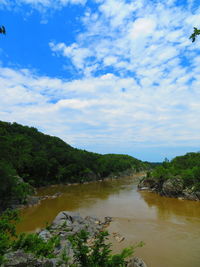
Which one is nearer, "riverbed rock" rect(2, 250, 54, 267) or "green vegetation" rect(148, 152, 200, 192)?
"riverbed rock" rect(2, 250, 54, 267)

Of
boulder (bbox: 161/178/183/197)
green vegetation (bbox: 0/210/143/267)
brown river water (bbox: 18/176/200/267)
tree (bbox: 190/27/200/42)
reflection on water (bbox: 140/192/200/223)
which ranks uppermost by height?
tree (bbox: 190/27/200/42)

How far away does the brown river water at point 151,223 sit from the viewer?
1176 cm

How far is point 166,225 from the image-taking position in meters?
17.7

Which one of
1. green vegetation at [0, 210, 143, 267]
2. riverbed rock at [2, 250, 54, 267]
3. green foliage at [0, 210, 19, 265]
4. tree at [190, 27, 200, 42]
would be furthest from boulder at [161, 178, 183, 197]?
tree at [190, 27, 200, 42]

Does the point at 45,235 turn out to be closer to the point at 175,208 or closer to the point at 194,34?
the point at 194,34

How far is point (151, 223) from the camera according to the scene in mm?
18469

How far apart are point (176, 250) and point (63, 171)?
38671 mm

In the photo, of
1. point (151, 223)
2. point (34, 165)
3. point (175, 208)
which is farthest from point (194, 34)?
point (34, 165)

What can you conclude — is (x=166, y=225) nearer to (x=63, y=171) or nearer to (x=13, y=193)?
(x=13, y=193)

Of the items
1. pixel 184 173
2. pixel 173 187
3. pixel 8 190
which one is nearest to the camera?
pixel 8 190

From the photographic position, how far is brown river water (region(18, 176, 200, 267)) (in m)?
11.8

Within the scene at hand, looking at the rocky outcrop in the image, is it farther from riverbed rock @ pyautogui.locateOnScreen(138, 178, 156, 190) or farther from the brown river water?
riverbed rock @ pyautogui.locateOnScreen(138, 178, 156, 190)

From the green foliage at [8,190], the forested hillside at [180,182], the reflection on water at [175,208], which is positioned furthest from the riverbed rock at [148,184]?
the green foliage at [8,190]

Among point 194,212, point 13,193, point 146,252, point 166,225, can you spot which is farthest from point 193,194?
point 13,193
